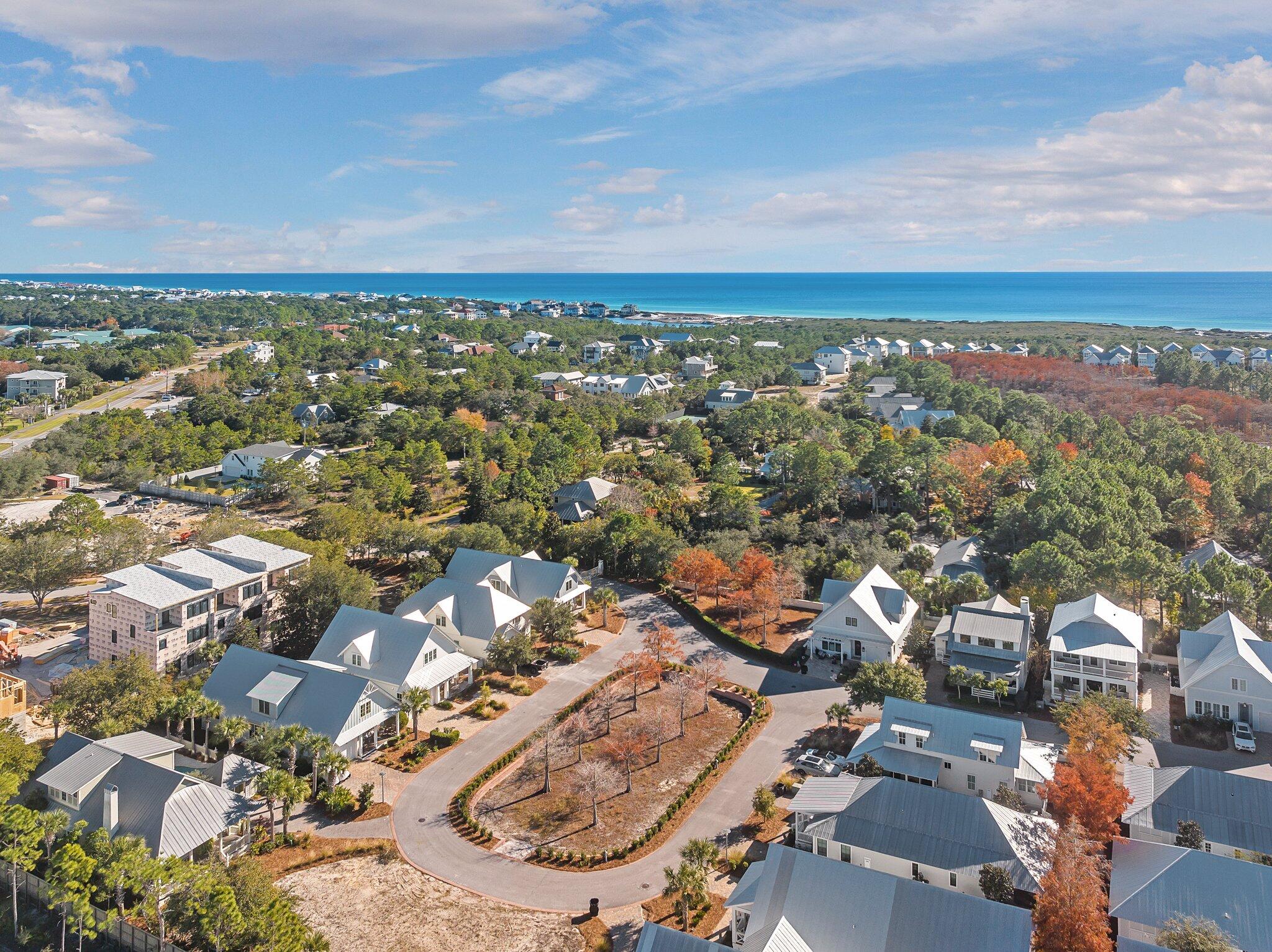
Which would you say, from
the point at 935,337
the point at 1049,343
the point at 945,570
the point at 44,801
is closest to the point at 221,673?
the point at 44,801

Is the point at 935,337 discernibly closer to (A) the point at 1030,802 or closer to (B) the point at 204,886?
(A) the point at 1030,802

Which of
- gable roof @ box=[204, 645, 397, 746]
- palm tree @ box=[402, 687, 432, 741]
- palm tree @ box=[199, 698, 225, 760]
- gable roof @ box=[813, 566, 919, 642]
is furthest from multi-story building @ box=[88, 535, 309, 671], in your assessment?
gable roof @ box=[813, 566, 919, 642]

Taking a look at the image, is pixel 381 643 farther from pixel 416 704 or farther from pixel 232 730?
pixel 232 730

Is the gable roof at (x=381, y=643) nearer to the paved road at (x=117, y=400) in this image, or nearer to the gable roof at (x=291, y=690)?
the gable roof at (x=291, y=690)

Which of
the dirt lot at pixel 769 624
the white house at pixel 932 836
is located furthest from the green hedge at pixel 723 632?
the white house at pixel 932 836

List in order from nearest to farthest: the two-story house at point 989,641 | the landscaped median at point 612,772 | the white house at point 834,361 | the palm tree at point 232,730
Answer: the landscaped median at point 612,772, the palm tree at point 232,730, the two-story house at point 989,641, the white house at point 834,361

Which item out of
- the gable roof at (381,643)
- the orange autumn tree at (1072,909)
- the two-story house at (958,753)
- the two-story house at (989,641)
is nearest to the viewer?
the orange autumn tree at (1072,909)

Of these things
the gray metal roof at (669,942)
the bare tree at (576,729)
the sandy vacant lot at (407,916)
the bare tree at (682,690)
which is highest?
the gray metal roof at (669,942)

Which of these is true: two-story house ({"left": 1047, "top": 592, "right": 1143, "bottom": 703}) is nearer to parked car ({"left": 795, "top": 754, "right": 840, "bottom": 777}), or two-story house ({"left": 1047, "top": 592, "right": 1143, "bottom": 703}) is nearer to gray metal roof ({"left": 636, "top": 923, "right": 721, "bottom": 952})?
parked car ({"left": 795, "top": 754, "right": 840, "bottom": 777})

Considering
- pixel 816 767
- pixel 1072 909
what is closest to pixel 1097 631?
pixel 816 767
